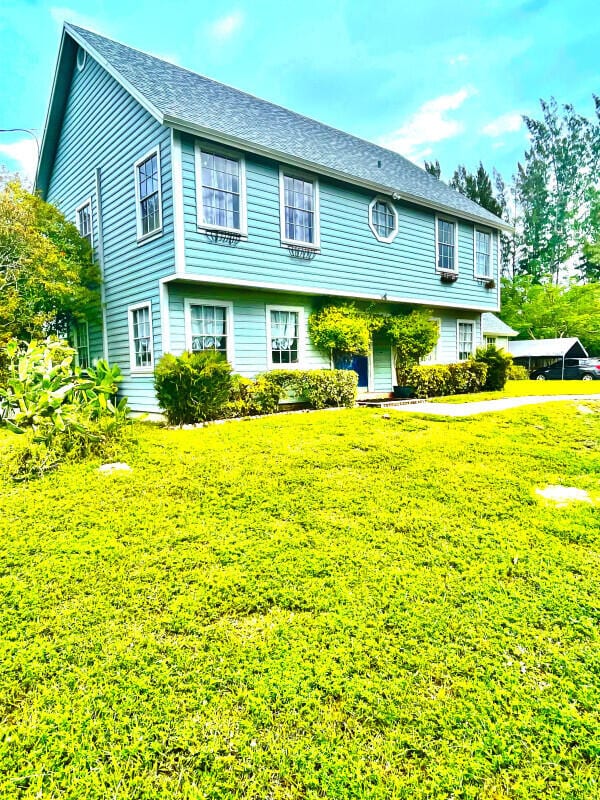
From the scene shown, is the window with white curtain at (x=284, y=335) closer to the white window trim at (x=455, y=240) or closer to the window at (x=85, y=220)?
the window at (x=85, y=220)

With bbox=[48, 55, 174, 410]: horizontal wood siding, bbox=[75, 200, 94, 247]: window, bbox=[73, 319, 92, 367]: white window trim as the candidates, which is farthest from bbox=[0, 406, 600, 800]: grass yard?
bbox=[75, 200, 94, 247]: window

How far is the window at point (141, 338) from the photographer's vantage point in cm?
914

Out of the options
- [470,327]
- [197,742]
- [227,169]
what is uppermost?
[227,169]

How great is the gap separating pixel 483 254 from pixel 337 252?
7.29 m

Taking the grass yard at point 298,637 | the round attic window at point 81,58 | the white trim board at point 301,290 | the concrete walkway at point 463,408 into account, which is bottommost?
the grass yard at point 298,637

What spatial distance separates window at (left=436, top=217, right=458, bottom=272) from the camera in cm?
1368

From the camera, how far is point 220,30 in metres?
14.3

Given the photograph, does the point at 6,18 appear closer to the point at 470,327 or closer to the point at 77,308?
the point at 77,308

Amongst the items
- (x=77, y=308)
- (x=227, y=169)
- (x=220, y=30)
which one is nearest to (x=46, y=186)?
(x=77, y=308)

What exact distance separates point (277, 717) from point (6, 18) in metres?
16.8

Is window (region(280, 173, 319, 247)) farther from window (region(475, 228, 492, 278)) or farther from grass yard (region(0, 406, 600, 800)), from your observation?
window (region(475, 228, 492, 278))

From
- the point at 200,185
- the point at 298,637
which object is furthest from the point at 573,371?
the point at 298,637

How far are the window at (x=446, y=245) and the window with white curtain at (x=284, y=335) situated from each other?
5.92 metres

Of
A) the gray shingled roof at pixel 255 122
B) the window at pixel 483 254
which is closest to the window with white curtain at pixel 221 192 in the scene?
the gray shingled roof at pixel 255 122
